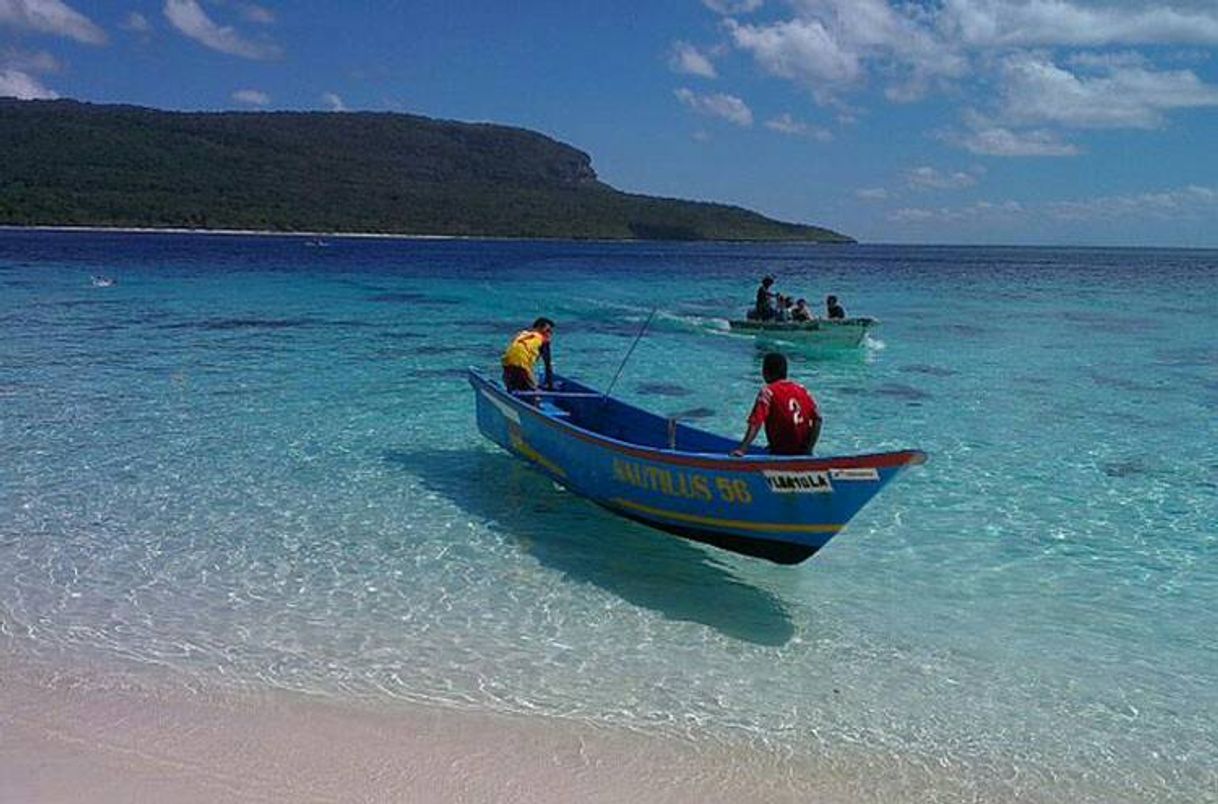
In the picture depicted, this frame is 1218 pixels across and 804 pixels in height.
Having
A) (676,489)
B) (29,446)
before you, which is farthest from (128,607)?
(29,446)

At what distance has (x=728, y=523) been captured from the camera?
8.34 m

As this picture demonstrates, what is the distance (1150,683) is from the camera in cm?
691

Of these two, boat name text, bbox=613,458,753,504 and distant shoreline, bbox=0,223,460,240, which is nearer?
boat name text, bbox=613,458,753,504

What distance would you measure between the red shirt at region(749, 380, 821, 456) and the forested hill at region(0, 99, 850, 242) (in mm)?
115733

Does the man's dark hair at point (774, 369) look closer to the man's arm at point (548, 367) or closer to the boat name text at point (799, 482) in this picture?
the boat name text at point (799, 482)

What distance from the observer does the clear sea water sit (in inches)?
252

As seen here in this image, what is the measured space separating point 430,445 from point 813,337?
1347 centimetres

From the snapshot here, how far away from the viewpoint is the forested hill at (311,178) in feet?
396

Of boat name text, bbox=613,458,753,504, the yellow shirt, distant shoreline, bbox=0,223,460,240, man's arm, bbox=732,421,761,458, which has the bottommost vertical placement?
boat name text, bbox=613,458,753,504

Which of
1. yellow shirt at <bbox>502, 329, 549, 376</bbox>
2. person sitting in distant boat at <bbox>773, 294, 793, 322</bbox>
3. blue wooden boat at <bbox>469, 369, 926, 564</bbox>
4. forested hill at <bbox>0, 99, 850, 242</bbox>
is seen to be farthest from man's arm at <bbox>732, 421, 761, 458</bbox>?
forested hill at <bbox>0, 99, 850, 242</bbox>

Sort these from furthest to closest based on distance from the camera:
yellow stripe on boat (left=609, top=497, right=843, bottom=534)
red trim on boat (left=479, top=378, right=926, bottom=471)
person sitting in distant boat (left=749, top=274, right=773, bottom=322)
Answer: person sitting in distant boat (left=749, top=274, right=773, bottom=322)
yellow stripe on boat (left=609, top=497, right=843, bottom=534)
red trim on boat (left=479, top=378, right=926, bottom=471)

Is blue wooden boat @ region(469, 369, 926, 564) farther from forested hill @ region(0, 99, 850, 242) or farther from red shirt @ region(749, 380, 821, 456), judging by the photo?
forested hill @ region(0, 99, 850, 242)

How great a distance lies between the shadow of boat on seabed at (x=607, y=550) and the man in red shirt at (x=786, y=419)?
3.60 ft

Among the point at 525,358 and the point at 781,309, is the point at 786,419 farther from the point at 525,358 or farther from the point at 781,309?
the point at 781,309
